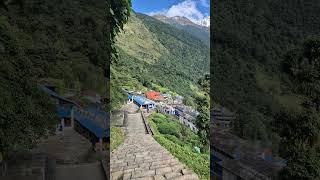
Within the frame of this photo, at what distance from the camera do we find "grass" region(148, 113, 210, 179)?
6012mm

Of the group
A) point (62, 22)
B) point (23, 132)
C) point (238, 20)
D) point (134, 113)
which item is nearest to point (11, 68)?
point (23, 132)

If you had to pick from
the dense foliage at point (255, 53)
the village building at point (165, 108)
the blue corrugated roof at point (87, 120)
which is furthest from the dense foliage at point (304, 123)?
the blue corrugated roof at point (87, 120)

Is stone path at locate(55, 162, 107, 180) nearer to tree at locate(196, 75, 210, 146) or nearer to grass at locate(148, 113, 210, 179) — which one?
grass at locate(148, 113, 210, 179)

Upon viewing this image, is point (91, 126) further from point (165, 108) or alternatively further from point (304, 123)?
point (304, 123)

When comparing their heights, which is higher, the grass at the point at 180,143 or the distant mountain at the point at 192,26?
the distant mountain at the point at 192,26

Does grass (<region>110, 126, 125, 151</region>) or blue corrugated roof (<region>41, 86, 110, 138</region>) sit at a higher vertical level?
blue corrugated roof (<region>41, 86, 110, 138</region>)

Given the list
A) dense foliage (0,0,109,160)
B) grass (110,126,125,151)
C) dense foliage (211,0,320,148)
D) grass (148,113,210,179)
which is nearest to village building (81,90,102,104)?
dense foliage (0,0,109,160)

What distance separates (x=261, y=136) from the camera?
269 inches

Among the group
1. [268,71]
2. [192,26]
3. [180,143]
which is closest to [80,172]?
[180,143]

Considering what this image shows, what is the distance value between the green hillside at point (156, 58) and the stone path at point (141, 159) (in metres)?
0.54

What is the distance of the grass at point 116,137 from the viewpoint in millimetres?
5914

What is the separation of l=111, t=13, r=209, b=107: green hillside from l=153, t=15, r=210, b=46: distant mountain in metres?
0.07

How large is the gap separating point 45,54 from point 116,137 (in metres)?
1.62

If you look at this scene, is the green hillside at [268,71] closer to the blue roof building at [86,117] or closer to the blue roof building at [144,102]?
the blue roof building at [144,102]
